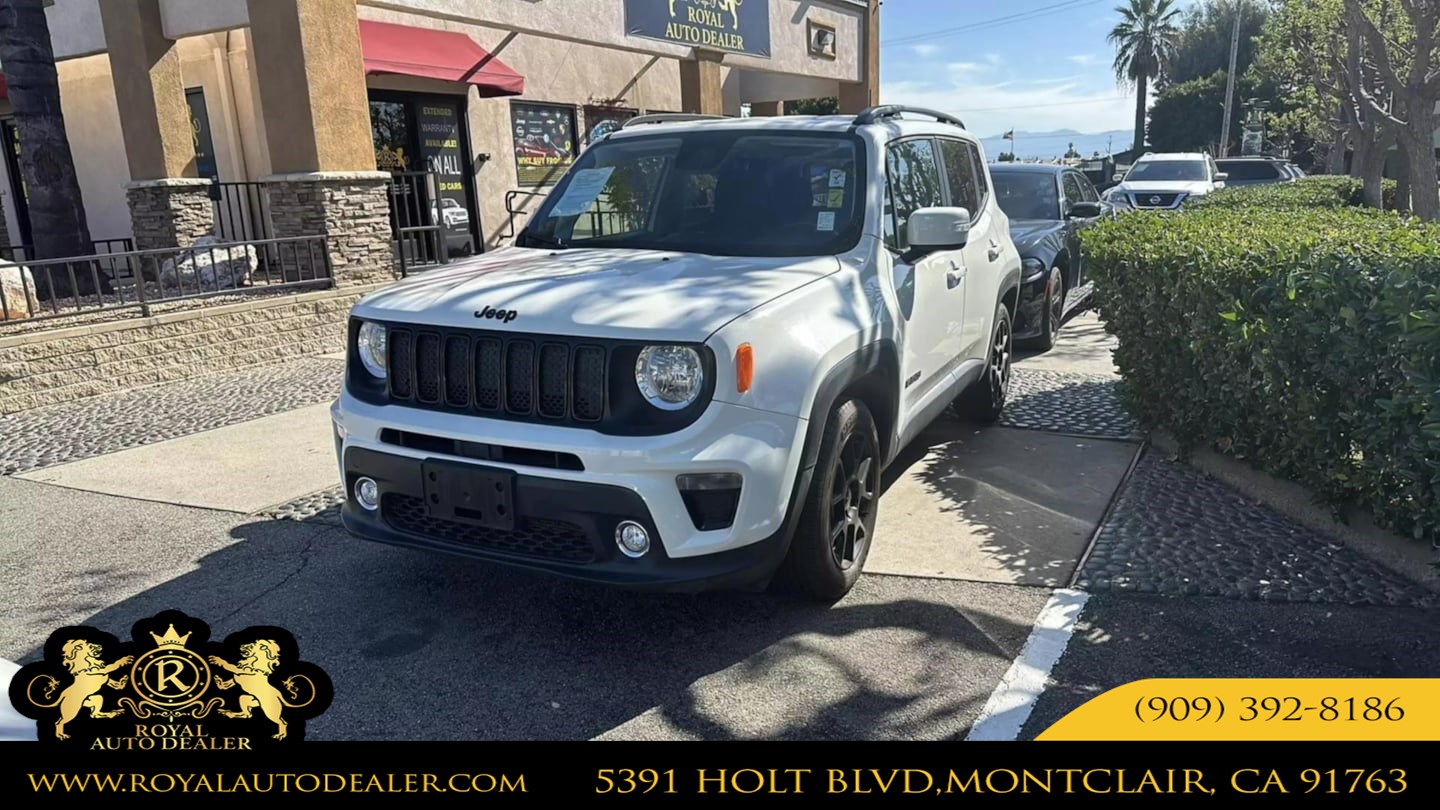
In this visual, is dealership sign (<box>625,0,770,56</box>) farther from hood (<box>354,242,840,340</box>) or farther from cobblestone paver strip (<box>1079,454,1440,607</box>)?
cobblestone paver strip (<box>1079,454,1440,607</box>)

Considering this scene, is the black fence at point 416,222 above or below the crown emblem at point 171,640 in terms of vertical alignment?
above

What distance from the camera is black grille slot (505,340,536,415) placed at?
3297 millimetres

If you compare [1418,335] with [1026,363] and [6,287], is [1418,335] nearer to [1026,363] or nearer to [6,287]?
[1026,363]

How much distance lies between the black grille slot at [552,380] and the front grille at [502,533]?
361 mm

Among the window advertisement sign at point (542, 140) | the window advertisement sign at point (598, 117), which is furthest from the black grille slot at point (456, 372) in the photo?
the window advertisement sign at point (598, 117)

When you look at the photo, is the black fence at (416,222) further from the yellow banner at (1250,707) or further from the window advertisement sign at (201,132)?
the yellow banner at (1250,707)

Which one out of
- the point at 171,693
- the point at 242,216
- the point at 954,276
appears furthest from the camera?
the point at 242,216

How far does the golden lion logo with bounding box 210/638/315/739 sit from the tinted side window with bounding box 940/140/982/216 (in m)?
4.01

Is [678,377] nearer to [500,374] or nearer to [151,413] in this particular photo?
[500,374]

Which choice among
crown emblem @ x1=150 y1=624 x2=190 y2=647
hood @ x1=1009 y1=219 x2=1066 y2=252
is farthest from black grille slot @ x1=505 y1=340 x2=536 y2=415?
hood @ x1=1009 y1=219 x2=1066 y2=252

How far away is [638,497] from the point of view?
3072mm

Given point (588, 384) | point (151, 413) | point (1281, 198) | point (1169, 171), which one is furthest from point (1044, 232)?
point (1169, 171)

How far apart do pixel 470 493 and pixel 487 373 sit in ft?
1.36

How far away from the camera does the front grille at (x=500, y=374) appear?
322 cm
